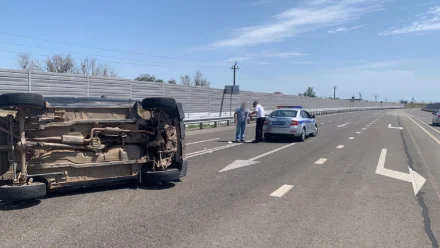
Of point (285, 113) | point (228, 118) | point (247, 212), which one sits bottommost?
point (247, 212)

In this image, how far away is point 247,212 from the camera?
6.03 m

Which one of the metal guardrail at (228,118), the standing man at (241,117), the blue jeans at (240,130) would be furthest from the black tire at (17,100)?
the metal guardrail at (228,118)

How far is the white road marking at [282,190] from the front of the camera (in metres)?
7.21

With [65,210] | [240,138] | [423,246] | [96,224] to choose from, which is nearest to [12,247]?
[96,224]

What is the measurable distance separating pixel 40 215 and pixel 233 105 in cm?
3217

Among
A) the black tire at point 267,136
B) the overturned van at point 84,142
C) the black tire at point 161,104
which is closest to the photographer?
the overturned van at point 84,142

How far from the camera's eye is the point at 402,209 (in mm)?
6301

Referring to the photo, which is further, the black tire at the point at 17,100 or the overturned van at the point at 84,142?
the overturned van at the point at 84,142

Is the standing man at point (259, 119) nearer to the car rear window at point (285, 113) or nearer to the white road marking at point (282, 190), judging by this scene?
the car rear window at point (285, 113)

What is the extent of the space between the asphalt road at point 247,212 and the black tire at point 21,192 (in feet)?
0.68

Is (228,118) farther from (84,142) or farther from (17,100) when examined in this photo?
(17,100)

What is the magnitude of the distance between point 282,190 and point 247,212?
1.70m

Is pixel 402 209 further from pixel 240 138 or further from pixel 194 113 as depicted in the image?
pixel 194 113

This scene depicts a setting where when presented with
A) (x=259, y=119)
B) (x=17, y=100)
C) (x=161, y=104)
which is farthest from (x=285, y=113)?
(x=17, y=100)
